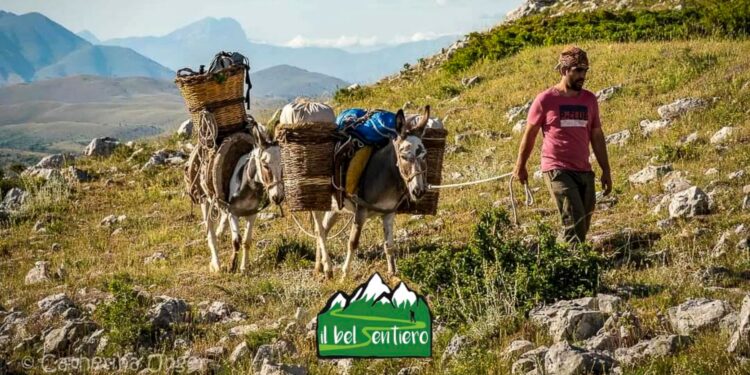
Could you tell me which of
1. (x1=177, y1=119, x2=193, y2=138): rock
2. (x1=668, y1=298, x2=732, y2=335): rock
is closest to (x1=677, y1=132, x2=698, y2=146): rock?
(x1=668, y1=298, x2=732, y2=335): rock

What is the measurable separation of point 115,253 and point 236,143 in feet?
11.5

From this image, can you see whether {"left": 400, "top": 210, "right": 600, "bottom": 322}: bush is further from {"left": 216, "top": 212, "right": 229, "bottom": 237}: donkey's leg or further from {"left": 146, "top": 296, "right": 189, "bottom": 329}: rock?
{"left": 216, "top": 212, "right": 229, "bottom": 237}: donkey's leg

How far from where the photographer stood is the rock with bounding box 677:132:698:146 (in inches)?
538

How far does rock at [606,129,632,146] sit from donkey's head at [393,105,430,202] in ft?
22.8

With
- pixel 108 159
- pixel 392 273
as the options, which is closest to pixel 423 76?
pixel 108 159

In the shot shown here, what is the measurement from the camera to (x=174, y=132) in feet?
85.5

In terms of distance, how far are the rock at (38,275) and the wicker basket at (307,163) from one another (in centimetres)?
400

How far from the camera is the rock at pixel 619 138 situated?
15.0 meters

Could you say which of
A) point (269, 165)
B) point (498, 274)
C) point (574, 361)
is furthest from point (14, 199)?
point (574, 361)

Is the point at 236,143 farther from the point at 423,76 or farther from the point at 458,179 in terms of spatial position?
the point at 423,76

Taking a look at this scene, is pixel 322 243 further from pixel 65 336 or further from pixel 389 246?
pixel 65 336

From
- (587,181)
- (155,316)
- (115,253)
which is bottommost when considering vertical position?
(115,253)

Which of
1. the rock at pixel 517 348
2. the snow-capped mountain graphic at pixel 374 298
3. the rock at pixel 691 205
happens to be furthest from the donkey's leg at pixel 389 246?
the snow-capped mountain graphic at pixel 374 298

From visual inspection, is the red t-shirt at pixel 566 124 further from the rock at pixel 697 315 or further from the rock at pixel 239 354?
the rock at pixel 239 354
